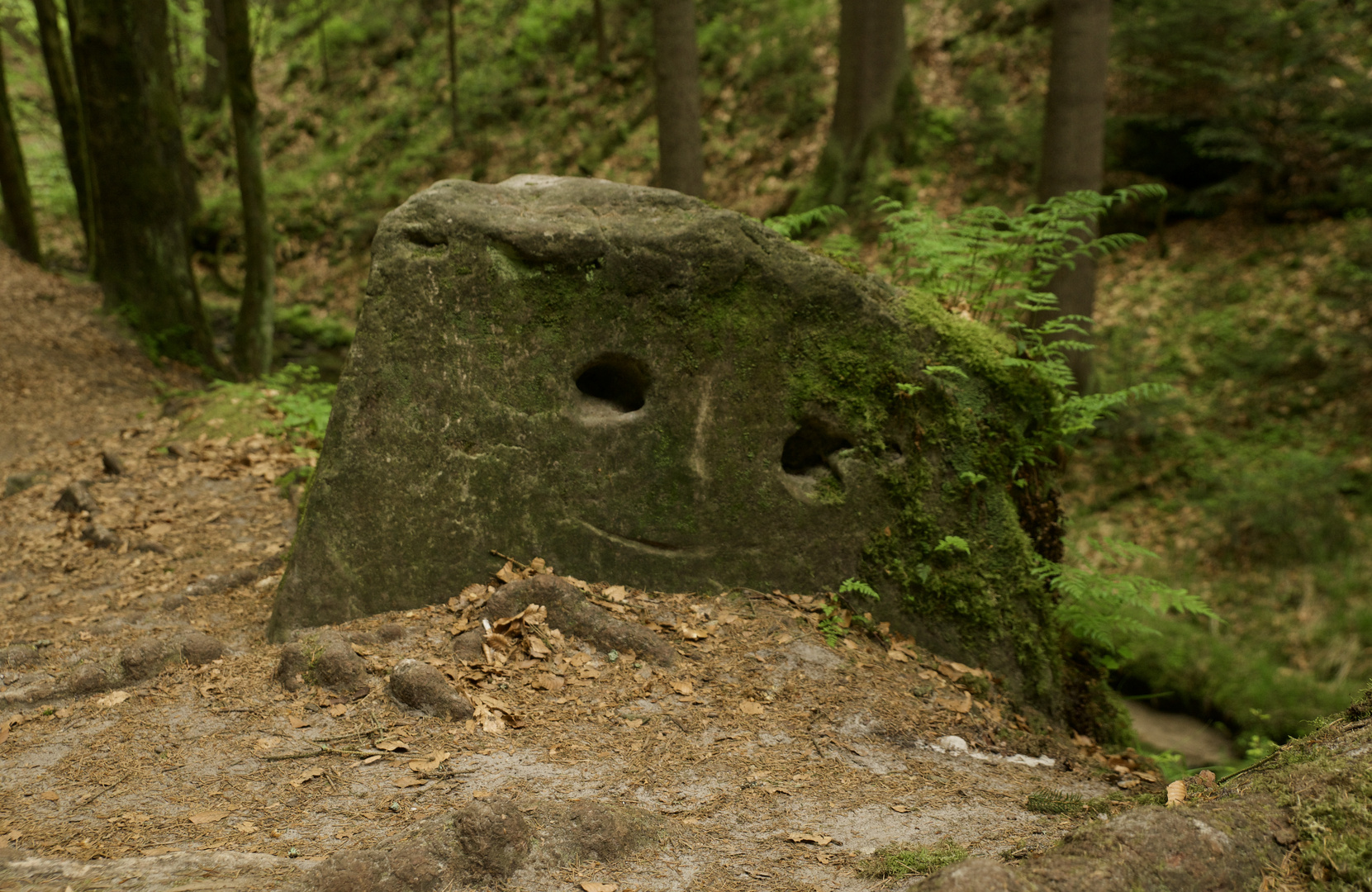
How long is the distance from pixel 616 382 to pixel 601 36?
17.0m

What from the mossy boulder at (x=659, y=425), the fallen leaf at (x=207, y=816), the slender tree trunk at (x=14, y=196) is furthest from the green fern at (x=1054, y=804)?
the slender tree trunk at (x=14, y=196)

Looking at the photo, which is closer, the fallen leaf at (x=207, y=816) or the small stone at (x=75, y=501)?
the fallen leaf at (x=207, y=816)

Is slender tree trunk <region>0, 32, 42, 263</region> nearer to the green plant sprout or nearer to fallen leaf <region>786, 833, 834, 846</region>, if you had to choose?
the green plant sprout

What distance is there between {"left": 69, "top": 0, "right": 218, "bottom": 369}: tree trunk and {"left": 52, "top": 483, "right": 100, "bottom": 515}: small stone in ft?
16.9

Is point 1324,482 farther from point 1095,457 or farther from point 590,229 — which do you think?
point 590,229

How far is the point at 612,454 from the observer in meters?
4.47

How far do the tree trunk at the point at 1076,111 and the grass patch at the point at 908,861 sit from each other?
6.96m

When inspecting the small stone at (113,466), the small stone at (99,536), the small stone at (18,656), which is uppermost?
the small stone at (113,466)

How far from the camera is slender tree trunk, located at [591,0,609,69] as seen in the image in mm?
18797

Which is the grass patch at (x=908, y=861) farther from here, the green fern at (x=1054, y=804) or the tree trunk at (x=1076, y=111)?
the tree trunk at (x=1076, y=111)

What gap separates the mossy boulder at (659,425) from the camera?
429 cm

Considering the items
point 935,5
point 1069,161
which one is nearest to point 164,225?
point 1069,161

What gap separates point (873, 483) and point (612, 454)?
1461mm

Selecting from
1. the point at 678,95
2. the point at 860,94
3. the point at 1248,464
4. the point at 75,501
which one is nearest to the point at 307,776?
the point at 75,501
